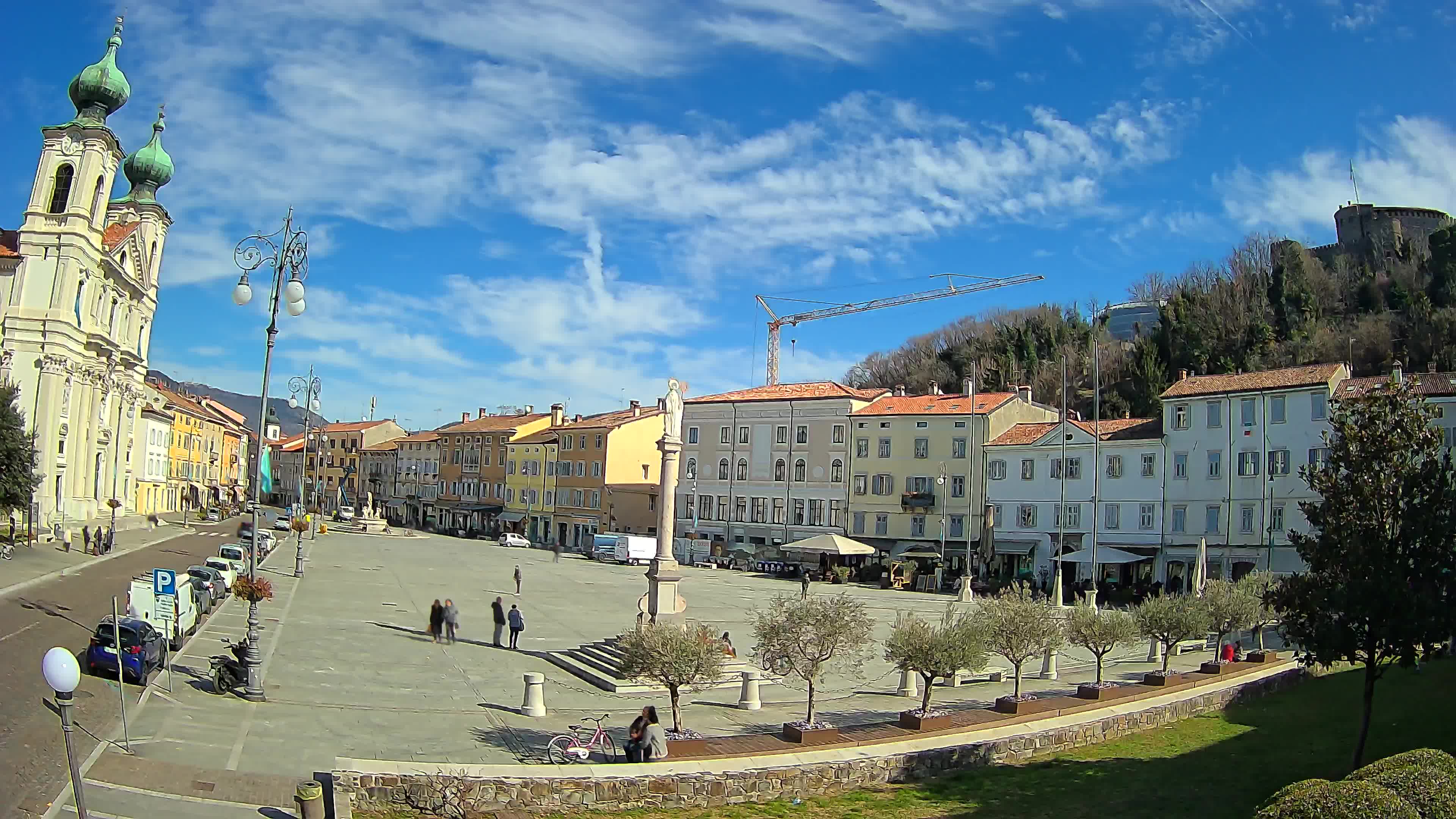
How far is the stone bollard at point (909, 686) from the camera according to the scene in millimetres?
21750

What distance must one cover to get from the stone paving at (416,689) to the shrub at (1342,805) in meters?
Answer: 10.5

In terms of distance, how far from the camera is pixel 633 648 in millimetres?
15852

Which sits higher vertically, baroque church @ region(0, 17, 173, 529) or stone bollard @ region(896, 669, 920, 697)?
baroque church @ region(0, 17, 173, 529)

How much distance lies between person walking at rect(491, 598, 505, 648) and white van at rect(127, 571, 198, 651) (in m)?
7.36

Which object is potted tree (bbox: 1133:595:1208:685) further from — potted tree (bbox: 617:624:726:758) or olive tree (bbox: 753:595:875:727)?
potted tree (bbox: 617:624:726:758)

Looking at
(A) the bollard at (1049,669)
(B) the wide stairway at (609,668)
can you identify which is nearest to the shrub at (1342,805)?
(B) the wide stairway at (609,668)

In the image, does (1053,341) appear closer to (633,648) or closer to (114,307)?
(114,307)

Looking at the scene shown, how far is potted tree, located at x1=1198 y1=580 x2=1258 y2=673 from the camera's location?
2439cm

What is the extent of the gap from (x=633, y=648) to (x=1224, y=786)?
8.93 meters

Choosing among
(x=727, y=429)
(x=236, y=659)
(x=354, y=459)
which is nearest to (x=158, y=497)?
(x=354, y=459)

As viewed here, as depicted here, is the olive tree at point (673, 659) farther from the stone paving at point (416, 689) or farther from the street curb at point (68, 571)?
the street curb at point (68, 571)

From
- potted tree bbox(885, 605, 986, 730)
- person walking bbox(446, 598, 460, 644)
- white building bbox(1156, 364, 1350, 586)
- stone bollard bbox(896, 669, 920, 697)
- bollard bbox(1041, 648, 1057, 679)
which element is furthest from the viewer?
white building bbox(1156, 364, 1350, 586)

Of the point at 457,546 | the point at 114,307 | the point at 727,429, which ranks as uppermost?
the point at 114,307

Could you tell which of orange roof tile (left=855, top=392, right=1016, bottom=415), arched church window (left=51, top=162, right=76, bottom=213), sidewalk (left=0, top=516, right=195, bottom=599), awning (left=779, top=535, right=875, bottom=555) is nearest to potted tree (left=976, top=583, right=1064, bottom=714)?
sidewalk (left=0, top=516, right=195, bottom=599)
